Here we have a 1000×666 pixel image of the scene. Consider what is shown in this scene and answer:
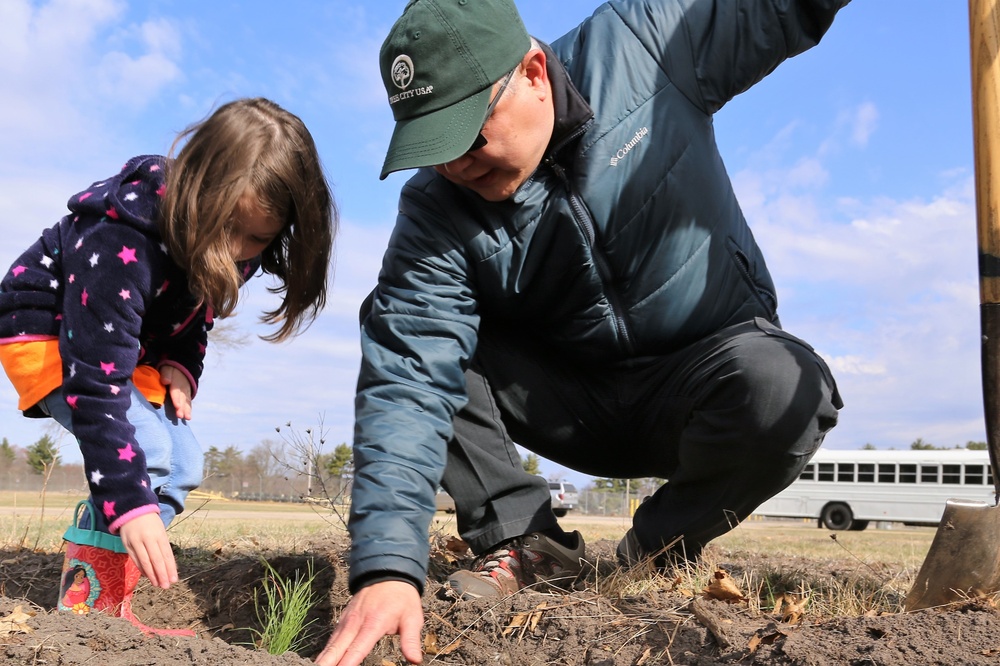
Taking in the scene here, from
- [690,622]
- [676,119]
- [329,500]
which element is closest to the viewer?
[690,622]

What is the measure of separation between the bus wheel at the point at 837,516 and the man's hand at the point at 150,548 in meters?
21.0

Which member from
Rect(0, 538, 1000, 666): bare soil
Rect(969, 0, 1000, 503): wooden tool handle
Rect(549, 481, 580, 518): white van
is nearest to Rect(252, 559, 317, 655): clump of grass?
Rect(0, 538, 1000, 666): bare soil

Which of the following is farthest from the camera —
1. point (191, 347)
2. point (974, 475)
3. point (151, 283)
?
point (974, 475)

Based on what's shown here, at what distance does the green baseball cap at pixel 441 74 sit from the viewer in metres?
2.14

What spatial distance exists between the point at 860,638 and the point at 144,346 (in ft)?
7.85

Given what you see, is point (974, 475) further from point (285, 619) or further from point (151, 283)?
point (151, 283)

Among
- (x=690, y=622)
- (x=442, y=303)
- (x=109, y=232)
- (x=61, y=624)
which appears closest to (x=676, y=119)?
(x=442, y=303)

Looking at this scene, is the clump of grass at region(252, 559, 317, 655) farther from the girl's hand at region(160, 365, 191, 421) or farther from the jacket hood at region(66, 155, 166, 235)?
the jacket hood at region(66, 155, 166, 235)

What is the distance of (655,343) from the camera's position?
279cm

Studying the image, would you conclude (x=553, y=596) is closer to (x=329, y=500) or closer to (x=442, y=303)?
(x=442, y=303)

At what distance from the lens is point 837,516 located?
20984 millimetres

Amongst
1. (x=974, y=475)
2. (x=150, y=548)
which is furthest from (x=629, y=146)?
(x=974, y=475)

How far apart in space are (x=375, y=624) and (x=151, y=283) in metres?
1.43

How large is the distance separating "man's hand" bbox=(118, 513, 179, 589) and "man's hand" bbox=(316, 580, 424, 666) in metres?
0.74
